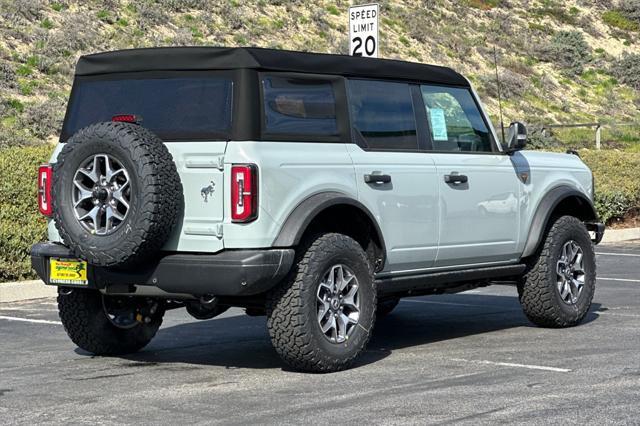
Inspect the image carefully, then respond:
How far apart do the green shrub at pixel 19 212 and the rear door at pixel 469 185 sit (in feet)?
19.1

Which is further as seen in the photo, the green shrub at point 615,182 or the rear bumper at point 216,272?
the green shrub at point 615,182

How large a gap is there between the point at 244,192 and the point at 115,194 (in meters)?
0.80

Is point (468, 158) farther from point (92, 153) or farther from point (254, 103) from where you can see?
point (92, 153)

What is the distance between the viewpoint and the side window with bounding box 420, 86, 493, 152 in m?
9.30

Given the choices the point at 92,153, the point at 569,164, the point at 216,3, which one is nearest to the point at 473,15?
the point at 216,3

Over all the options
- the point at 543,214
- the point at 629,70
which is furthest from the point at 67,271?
the point at 629,70

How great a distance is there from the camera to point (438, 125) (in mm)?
9336

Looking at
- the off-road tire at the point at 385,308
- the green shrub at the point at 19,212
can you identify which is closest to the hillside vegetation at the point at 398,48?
the green shrub at the point at 19,212

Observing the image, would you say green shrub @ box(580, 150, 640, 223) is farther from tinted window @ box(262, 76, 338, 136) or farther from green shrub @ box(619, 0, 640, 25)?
green shrub @ box(619, 0, 640, 25)

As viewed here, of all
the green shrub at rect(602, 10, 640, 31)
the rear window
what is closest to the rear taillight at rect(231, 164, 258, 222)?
the rear window

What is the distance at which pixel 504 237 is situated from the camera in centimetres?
969

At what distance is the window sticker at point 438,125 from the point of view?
9.27 m

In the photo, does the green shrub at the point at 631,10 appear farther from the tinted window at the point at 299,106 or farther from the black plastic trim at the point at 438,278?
the tinted window at the point at 299,106

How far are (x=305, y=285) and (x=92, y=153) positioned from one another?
1.55 meters
